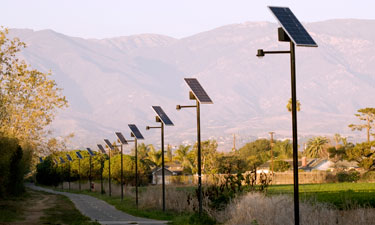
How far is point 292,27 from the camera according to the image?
17.1 m

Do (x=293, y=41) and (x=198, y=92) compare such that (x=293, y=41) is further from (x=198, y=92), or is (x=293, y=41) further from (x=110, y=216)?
(x=110, y=216)

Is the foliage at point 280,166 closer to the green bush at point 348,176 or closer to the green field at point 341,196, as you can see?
the green bush at point 348,176

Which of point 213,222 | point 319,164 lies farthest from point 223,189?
point 319,164

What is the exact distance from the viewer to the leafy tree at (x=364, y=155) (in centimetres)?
8406

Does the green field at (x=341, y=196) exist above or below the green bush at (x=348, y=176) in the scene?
above

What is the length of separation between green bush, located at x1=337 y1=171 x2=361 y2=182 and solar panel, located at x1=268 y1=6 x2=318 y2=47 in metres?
63.2

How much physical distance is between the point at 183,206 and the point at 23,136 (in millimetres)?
26685

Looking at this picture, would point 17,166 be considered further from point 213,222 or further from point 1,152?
point 213,222

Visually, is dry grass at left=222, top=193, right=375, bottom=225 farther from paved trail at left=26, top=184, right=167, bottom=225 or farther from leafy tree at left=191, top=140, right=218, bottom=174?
leafy tree at left=191, top=140, right=218, bottom=174

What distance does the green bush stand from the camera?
79.1 m

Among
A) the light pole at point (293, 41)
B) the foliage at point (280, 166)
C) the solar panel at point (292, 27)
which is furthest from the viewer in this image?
the foliage at point (280, 166)

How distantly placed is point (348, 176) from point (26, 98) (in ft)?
131

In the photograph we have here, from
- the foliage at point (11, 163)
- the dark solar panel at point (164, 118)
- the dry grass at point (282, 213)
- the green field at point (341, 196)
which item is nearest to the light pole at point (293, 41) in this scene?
the dry grass at point (282, 213)

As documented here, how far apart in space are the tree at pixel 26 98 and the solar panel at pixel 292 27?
3884cm
